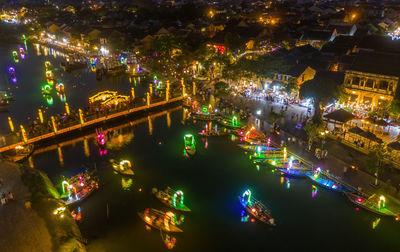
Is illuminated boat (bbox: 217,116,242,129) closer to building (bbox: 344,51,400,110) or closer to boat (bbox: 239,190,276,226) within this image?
boat (bbox: 239,190,276,226)

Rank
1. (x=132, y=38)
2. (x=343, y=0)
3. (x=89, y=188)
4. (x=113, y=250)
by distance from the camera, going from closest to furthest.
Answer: (x=113, y=250) → (x=89, y=188) → (x=132, y=38) → (x=343, y=0)

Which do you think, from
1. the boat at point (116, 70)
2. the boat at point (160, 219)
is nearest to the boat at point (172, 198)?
the boat at point (160, 219)

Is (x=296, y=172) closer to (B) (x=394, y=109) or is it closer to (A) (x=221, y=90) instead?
(B) (x=394, y=109)

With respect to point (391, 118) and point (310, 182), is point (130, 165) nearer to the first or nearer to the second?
point (310, 182)

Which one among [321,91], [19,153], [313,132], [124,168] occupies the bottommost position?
[124,168]

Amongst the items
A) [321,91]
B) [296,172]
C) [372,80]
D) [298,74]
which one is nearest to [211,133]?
[296,172]

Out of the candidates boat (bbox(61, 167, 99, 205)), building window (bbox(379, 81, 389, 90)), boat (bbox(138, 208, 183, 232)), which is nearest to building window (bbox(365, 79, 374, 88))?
building window (bbox(379, 81, 389, 90))

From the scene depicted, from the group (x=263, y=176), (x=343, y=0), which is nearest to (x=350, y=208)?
(x=263, y=176)
